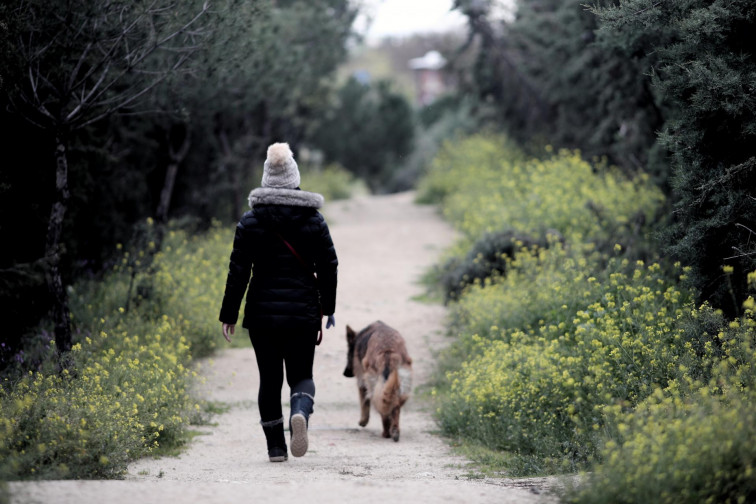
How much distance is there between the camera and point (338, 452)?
22.8 feet

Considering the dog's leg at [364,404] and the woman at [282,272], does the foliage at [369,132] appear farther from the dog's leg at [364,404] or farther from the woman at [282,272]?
the woman at [282,272]

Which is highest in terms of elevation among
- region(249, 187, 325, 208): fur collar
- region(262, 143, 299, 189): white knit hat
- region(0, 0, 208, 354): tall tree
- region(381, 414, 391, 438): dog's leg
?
region(0, 0, 208, 354): tall tree

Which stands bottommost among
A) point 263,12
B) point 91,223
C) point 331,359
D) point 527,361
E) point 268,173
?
point 331,359

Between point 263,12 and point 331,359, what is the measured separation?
4.20m

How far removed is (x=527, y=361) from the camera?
24.2 feet

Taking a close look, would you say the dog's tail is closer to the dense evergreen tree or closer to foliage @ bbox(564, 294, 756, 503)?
foliage @ bbox(564, 294, 756, 503)

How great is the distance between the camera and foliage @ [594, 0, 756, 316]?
6.79 metres

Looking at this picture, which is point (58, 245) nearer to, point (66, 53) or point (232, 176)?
point (66, 53)

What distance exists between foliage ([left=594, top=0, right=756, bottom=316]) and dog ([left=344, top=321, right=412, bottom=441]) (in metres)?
2.59

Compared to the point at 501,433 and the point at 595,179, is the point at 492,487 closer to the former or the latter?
the point at 501,433

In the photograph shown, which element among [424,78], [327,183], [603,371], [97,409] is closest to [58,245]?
[97,409]

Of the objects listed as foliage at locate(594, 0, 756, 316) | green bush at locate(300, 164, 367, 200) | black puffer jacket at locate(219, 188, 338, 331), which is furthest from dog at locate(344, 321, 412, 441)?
green bush at locate(300, 164, 367, 200)

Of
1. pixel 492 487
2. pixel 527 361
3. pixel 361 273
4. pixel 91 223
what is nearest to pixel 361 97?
pixel 361 273

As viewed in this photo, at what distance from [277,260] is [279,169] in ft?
2.13
